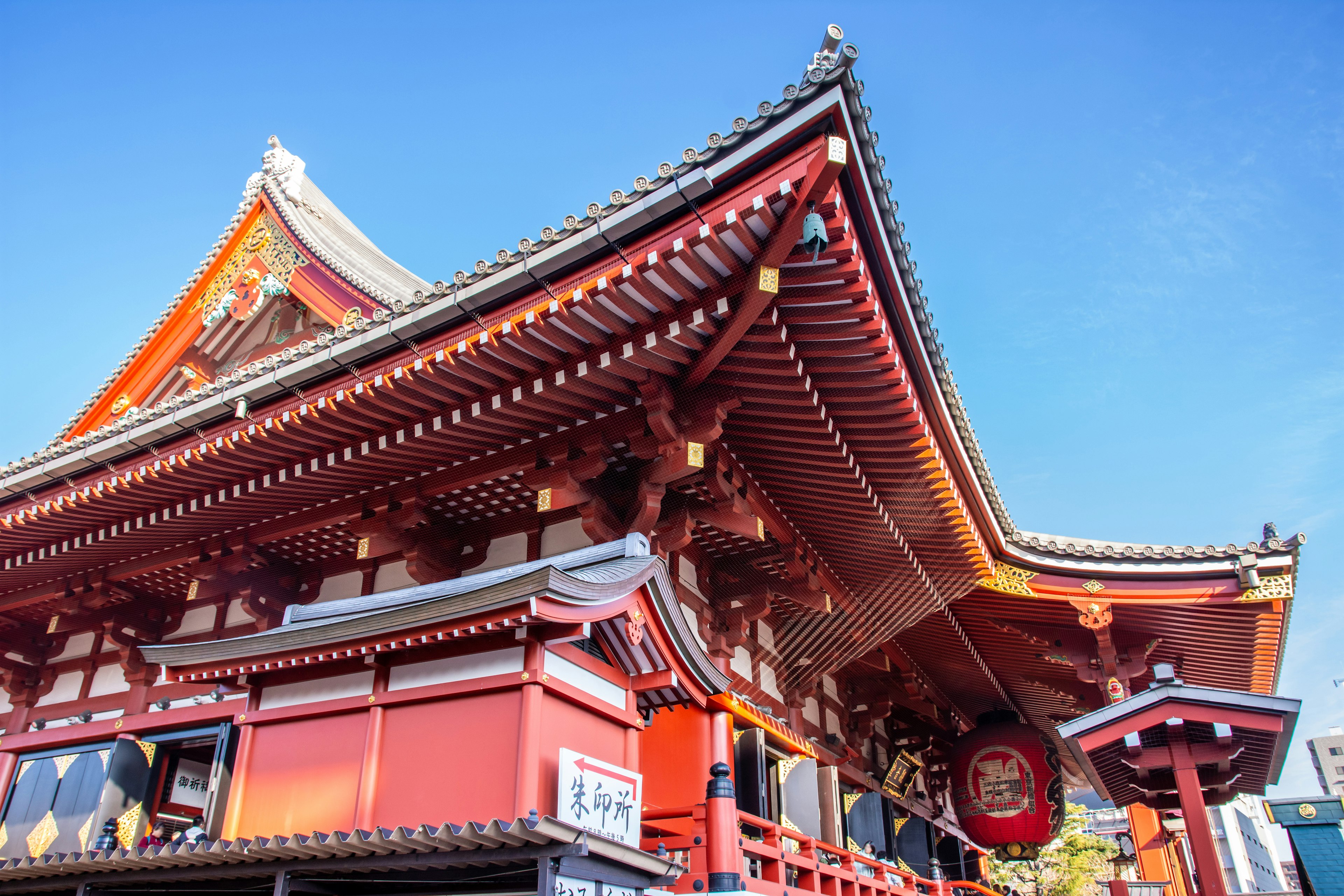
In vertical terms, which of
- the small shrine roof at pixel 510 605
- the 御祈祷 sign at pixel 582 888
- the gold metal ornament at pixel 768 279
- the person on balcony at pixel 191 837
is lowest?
the 御祈祷 sign at pixel 582 888

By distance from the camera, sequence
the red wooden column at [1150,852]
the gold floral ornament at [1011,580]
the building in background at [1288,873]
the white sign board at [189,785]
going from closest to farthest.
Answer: the white sign board at [189,785]
the gold floral ornament at [1011,580]
the red wooden column at [1150,852]
the building in background at [1288,873]

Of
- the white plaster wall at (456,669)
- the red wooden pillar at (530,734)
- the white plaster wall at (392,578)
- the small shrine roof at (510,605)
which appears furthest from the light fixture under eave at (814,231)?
the white plaster wall at (392,578)

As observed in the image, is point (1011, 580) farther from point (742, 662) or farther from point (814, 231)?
point (814, 231)

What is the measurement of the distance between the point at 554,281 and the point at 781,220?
81.9 inches

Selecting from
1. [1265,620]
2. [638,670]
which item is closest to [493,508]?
[638,670]

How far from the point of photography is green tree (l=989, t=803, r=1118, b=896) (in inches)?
1090

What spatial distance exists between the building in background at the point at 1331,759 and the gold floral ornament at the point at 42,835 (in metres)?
70.0

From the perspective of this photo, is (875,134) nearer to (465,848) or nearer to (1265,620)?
(465,848)

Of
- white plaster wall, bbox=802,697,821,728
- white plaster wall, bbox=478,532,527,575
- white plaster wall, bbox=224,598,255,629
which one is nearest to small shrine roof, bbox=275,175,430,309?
white plaster wall, bbox=478,532,527,575

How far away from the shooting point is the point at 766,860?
302 inches

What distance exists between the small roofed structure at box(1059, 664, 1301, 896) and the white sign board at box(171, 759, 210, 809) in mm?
10322

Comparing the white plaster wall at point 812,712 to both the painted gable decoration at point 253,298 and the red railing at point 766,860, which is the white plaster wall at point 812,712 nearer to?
the red railing at point 766,860

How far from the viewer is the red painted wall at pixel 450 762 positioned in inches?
247

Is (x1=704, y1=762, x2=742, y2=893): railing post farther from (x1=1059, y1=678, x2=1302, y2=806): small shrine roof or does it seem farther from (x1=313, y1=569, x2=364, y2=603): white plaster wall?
(x1=313, y1=569, x2=364, y2=603): white plaster wall
